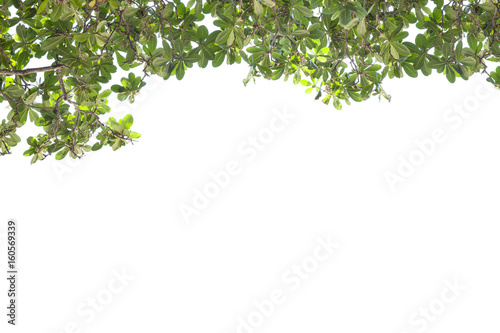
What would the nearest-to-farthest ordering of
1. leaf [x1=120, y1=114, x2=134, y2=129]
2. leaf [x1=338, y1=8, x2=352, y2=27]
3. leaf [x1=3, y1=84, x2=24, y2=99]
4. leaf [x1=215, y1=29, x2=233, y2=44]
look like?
leaf [x1=338, y1=8, x2=352, y2=27], leaf [x1=215, y1=29, x2=233, y2=44], leaf [x1=3, y1=84, x2=24, y2=99], leaf [x1=120, y1=114, x2=134, y2=129]

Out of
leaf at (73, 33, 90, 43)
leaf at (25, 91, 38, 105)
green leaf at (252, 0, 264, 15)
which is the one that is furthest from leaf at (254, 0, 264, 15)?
leaf at (25, 91, 38, 105)

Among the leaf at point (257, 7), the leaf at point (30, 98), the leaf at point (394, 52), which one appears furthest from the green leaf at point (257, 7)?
the leaf at point (30, 98)

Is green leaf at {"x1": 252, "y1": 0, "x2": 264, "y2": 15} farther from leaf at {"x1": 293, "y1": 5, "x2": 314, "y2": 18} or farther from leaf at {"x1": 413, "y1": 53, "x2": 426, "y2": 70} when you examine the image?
leaf at {"x1": 413, "y1": 53, "x2": 426, "y2": 70}

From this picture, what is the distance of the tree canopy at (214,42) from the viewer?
1915 millimetres

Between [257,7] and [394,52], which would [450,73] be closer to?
[394,52]

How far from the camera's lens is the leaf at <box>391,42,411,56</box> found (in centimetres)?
193

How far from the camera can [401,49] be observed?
1938mm

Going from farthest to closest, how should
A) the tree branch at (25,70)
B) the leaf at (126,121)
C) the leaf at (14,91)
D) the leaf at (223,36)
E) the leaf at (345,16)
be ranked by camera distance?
1. the leaf at (126,121)
2. the leaf at (14,91)
3. the tree branch at (25,70)
4. the leaf at (223,36)
5. the leaf at (345,16)

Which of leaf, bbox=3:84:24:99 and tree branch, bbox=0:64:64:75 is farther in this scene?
leaf, bbox=3:84:24:99

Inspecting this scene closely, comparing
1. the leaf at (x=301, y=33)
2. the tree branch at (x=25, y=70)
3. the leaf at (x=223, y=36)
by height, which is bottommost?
the leaf at (x=301, y=33)

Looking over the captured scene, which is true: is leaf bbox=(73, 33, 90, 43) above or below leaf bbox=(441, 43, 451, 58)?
above

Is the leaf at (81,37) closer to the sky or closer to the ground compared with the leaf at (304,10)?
closer to the sky

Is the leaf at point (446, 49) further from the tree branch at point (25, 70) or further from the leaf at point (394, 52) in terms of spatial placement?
the tree branch at point (25, 70)

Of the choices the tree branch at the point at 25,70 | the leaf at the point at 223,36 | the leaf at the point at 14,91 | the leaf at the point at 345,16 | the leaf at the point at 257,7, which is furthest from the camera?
the leaf at the point at 14,91
